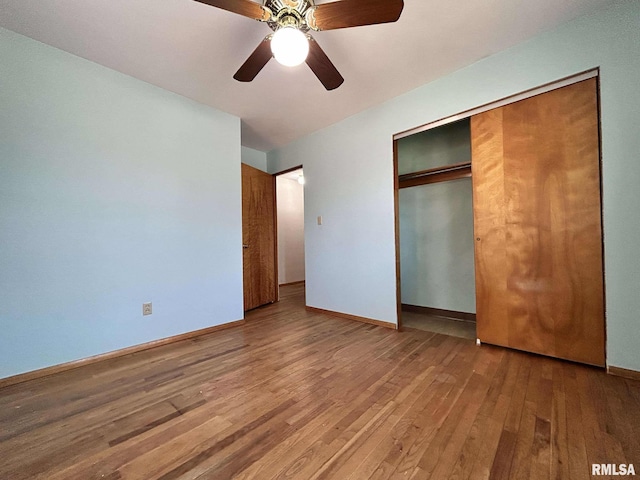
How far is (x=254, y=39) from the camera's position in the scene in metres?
1.88

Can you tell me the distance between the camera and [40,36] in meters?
1.84

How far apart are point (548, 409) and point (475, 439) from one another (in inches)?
21.8

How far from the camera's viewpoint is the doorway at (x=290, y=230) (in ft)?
18.6

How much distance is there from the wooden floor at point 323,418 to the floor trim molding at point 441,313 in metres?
0.88

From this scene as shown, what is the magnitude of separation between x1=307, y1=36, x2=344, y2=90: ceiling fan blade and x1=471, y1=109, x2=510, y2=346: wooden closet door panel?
1.36m

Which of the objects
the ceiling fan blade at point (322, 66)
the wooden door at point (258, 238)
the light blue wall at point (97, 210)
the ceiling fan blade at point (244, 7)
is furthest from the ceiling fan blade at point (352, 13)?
the wooden door at point (258, 238)

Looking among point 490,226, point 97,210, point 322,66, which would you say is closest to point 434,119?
point 490,226

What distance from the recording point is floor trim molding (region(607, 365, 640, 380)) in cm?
161

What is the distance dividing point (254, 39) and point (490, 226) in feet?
8.13

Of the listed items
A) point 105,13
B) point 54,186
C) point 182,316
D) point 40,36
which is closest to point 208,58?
point 105,13

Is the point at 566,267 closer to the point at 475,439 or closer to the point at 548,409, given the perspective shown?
the point at 548,409

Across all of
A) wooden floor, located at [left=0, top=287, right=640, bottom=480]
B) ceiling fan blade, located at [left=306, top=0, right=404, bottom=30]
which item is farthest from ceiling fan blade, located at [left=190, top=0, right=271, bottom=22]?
wooden floor, located at [left=0, top=287, right=640, bottom=480]

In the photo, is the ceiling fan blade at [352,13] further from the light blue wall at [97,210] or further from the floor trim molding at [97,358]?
the floor trim molding at [97,358]

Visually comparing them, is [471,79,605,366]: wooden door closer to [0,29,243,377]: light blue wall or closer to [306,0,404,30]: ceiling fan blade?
[306,0,404,30]: ceiling fan blade
